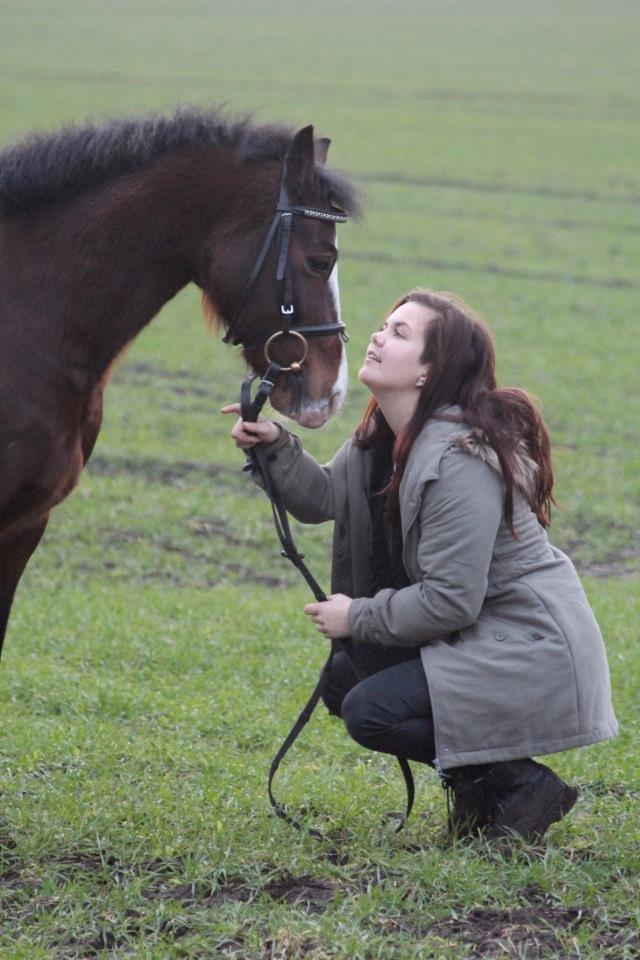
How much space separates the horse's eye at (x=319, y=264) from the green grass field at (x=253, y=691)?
0.40 meters

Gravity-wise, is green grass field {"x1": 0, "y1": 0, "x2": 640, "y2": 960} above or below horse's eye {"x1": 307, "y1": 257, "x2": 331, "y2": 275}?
below

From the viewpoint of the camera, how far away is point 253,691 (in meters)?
5.06

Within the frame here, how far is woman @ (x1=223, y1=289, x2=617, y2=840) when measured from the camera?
129 inches

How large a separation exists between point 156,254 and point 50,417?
0.58m

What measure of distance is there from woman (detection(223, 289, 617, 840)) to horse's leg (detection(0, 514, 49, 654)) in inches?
31.8

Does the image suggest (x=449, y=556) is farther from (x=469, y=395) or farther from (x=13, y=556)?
(x=13, y=556)

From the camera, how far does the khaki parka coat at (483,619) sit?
328 centimetres

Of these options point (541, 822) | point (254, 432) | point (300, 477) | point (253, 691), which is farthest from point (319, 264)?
point (253, 691)

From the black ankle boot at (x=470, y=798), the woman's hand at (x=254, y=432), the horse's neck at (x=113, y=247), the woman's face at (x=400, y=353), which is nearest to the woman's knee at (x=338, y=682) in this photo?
the black ankle boot at (x=470, y=798)

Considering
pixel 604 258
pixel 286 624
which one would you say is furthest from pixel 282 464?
pixel 604 258

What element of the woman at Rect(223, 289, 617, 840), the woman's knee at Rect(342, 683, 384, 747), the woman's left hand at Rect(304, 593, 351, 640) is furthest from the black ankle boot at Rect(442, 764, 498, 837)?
the woman's left hand at Rect(304, 593, 351, 640)

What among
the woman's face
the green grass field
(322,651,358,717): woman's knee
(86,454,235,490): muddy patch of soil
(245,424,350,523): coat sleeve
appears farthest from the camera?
(86,454,235,490): muddy patch of soil

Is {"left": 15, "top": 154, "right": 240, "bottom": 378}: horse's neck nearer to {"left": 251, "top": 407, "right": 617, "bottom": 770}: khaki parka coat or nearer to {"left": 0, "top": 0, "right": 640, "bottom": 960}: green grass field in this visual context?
{"left": 0, "top": 0, "right": 640, "bottom": 960}: green grass field

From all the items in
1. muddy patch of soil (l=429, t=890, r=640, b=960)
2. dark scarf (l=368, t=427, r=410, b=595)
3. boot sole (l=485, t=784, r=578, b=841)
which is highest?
dark scarf (l=368, t=427, r=410, b=595)
